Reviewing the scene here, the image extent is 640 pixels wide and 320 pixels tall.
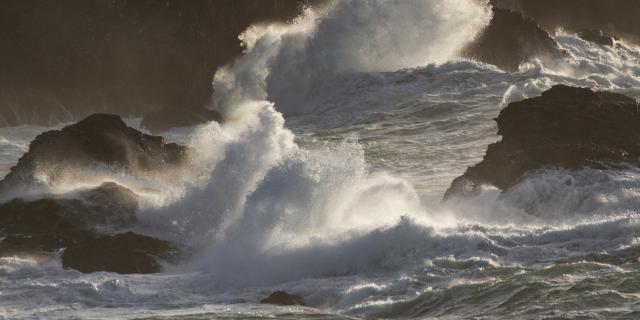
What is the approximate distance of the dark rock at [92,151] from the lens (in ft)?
76.7

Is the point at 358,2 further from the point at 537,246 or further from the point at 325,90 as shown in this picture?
the point at 537,246

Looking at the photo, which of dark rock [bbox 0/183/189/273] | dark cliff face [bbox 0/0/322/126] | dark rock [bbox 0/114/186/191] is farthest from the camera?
dark cliff face [bbox 0/0/322/126]

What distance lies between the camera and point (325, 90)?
126ft

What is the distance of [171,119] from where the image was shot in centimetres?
3694

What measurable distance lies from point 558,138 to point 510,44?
19035 millimetres

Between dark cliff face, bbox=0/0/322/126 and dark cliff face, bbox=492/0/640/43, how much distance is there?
47.6ft

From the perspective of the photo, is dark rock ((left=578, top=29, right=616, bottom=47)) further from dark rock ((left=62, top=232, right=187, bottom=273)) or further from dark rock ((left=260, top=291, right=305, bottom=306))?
dark rock ((left=260, top=291, right=305, bottom=306))

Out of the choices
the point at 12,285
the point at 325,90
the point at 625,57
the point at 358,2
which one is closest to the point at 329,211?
the point at 12,285

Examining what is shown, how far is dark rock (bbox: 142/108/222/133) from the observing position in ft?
120

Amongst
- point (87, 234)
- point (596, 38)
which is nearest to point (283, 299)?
point (87, 234)

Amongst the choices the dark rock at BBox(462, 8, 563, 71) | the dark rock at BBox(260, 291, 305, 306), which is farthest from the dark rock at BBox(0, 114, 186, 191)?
the dark rock at BBox(462, 8, 563, 71)

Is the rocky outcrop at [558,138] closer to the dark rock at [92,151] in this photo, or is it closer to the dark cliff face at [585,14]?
the dark rock at [92,151]

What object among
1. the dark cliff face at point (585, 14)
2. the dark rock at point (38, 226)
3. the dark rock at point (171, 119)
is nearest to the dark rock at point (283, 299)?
the dark rock at point (38, 226)

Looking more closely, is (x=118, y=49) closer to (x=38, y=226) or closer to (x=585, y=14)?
(x=38, y=226)
